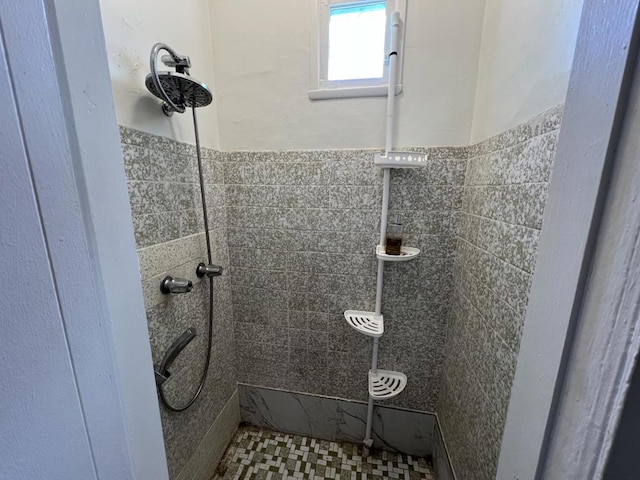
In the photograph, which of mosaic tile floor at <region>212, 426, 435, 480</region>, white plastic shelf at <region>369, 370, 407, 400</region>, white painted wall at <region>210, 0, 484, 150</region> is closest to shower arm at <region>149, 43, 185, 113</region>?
white painted wall at <region>210, 0, 484, 150</region>

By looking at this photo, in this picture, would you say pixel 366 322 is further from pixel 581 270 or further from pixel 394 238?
pixel 581 270

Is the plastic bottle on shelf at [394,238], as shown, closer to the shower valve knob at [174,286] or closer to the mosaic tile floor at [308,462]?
the shower valve knob at [174,286]

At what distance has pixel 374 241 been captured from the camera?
1.25 metres

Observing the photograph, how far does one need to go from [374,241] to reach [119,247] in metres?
1.03

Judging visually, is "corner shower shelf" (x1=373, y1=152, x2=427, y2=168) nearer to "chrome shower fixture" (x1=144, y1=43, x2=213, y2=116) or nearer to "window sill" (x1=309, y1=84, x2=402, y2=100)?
"window sill" (x1=309, y1=84, x2=402, y2=100)

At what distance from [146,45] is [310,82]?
65 centimetres

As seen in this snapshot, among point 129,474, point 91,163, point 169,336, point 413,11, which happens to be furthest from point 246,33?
point 129,474

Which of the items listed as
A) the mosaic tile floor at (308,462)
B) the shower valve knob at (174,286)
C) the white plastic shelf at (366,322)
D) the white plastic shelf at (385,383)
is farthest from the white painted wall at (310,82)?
the mosaic tile floor at (308,462)

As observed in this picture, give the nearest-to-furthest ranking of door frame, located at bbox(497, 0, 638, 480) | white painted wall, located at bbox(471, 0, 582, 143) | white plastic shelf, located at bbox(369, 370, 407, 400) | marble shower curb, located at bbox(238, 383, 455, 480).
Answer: door frame, located at bbox(497, 0, 638, 480) → white painted wall, located at bbox(471, 0, 582, 143) → white plastic shelf, located at bbox(369, 370, 407, 400) → marble shower curb, located at bbox(238, 383, 455, 480)

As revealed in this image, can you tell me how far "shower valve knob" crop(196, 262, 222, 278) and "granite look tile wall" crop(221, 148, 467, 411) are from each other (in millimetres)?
251

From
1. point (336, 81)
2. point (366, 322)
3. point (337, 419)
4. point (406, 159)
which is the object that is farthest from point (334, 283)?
point (336, 81)

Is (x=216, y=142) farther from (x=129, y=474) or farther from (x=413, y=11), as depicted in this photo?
(x=129, y=474)

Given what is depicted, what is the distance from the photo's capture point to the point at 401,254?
115 cm

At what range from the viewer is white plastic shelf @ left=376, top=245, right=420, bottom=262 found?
1.11 meters
